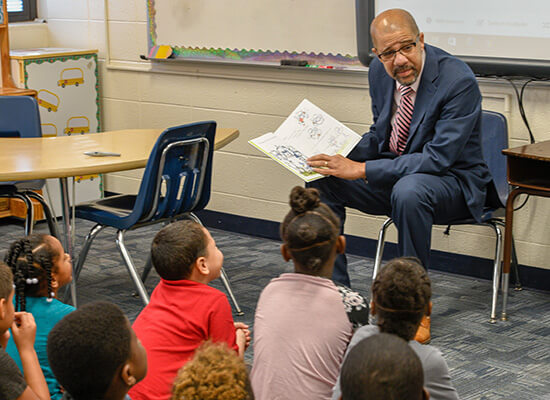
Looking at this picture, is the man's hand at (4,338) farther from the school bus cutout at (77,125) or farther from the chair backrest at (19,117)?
the school bus cutout at (77,125)

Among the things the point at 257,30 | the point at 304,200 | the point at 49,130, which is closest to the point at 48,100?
the point at 49,130

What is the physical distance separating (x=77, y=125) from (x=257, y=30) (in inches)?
51.9

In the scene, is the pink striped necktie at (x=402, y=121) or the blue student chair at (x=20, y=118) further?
the blue student chair at (x=20, y=118)

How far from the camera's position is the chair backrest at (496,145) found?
319 centimetres

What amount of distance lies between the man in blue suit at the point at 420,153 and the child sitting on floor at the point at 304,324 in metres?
1.01

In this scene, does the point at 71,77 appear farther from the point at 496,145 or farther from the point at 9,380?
the point at 9,380

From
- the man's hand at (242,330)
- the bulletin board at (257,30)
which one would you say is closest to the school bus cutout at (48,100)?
the bulletin board at (257,30)

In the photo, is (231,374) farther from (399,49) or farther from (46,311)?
(399,49)

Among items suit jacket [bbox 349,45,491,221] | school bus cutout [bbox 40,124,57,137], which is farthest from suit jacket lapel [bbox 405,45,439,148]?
school bus cutout [bbox 40,124,57,137]

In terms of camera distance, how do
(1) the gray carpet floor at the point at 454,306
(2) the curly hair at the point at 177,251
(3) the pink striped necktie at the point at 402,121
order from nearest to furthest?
(2) the curly hair at the point at 177,251
(1) the gray carpet floor at the point at 454,306
(3) the pink striped necktie at the point at 402,121

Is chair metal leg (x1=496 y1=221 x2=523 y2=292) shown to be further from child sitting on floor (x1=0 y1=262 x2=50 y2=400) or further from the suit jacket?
child sitting on floor (x1=0 y1=262 x2=50 y2=400)

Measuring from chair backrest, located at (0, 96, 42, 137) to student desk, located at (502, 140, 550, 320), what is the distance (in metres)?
2.01

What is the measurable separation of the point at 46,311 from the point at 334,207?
4.79 feet

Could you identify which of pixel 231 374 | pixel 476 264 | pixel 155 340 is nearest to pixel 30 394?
pixel 155 340
